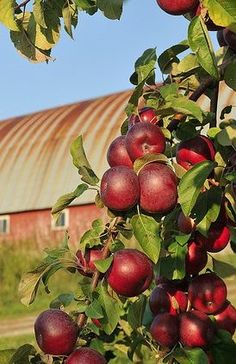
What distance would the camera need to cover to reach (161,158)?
4.25 ft

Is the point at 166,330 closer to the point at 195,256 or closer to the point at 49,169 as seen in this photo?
the point at 195,256

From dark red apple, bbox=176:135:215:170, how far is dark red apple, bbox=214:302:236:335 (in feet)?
1.24

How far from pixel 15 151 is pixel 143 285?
43.9 ft

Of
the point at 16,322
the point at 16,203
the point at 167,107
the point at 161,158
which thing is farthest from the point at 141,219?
the point at 16,203

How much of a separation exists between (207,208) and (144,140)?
0.64 ft

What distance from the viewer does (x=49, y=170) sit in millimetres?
13727

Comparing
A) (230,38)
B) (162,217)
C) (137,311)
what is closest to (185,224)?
(162,217)

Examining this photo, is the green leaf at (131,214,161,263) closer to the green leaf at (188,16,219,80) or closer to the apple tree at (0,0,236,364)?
the apple tree at (0,0,236,364)

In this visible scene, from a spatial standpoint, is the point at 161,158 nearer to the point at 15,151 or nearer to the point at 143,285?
the point at 143,285

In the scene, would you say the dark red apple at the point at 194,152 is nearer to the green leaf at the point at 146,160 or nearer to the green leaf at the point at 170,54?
the green leaf at the point at 146,160

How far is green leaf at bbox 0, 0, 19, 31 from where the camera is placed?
1537mm

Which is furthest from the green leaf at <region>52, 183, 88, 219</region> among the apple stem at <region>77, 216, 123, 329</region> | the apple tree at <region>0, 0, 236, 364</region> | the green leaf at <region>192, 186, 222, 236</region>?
the green leaf at <region>192, 186, 222, 236</region>

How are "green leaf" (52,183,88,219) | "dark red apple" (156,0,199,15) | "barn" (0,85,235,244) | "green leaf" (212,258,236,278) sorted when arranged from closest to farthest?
"dark red apple" (156,0,199,15) → "green leaf" (52,183,88,219) → "green leaf" (212,258,236,278) → "barn" (0,85,235,244)

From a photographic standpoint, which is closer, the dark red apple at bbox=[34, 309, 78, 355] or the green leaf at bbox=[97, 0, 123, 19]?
the dark red apple at bbox=[34, 309, 78, 355]
